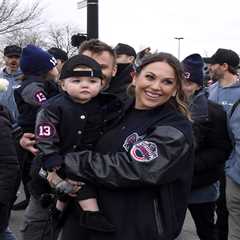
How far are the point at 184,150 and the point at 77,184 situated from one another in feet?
1.75

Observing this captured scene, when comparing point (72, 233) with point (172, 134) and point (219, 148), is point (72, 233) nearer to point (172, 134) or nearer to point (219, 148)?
point (172, 134)

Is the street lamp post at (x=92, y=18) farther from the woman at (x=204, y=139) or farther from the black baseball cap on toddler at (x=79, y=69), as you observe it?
the black baseball cap on toddler at (x=79, y=69)

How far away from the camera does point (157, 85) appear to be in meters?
2.48

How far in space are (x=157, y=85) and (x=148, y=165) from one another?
0.42 meters

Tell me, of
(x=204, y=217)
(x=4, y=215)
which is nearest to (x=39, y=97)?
(x=4, y=215)

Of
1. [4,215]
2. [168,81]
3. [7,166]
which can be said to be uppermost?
[168,81]

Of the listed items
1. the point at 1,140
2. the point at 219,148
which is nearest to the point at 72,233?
the point at 1,140

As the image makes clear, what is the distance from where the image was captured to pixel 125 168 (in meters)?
2.29

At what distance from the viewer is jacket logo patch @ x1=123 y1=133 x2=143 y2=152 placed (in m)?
2.39

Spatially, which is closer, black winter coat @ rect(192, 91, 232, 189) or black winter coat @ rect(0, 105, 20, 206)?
black winter coat @ rect(0, 105, 20, 206)

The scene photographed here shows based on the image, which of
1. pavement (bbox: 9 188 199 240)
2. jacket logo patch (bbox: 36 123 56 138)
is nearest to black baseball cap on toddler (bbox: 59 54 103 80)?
jacket logo patch (bbox: 36 123 56 138)

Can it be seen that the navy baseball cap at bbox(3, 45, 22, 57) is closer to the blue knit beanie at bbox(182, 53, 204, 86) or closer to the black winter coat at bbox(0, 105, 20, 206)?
the blue knit beanie at bbox(182, 53, 204, 86)

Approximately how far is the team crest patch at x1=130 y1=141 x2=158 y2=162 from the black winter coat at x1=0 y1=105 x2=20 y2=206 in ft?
4.35

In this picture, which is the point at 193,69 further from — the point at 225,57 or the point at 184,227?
the point at 184,227
